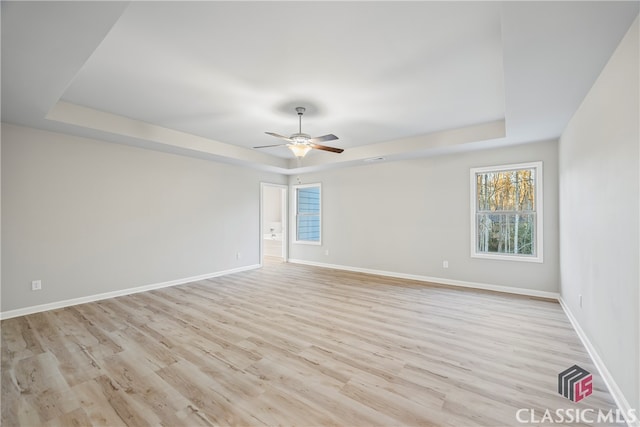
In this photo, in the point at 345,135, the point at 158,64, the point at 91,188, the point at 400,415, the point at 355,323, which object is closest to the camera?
the point at 400,415

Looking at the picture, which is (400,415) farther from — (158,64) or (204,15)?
(158,64)

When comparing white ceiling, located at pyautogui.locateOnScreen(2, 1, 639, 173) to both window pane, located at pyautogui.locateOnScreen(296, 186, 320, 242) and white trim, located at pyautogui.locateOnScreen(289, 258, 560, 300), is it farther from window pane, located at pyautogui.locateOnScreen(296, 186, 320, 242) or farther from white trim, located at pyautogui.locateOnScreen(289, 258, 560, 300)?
window pane, located at pyautogui.locateOnScreen(296, 186, 320, 242)

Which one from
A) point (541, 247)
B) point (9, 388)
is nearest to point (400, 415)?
point (9, 388)

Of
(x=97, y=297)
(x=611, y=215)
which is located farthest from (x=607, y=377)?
(x=97, y=297)

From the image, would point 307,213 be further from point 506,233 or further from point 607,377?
point 607,377

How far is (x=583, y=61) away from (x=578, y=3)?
2.63 ft

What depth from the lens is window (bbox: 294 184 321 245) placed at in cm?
723

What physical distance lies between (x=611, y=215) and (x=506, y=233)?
9.32ft

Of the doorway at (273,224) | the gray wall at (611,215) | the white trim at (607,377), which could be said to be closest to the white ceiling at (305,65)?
the gray wall at (611,215)

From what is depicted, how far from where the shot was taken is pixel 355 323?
3295 mm

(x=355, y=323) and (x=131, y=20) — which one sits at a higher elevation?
(x=131, y=20)

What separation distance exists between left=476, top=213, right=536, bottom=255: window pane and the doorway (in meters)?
4.59

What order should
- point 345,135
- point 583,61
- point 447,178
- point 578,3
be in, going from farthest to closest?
point 447,178 → point 345,135 → point 583,61 → point 578,3

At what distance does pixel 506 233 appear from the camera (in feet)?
15.4
